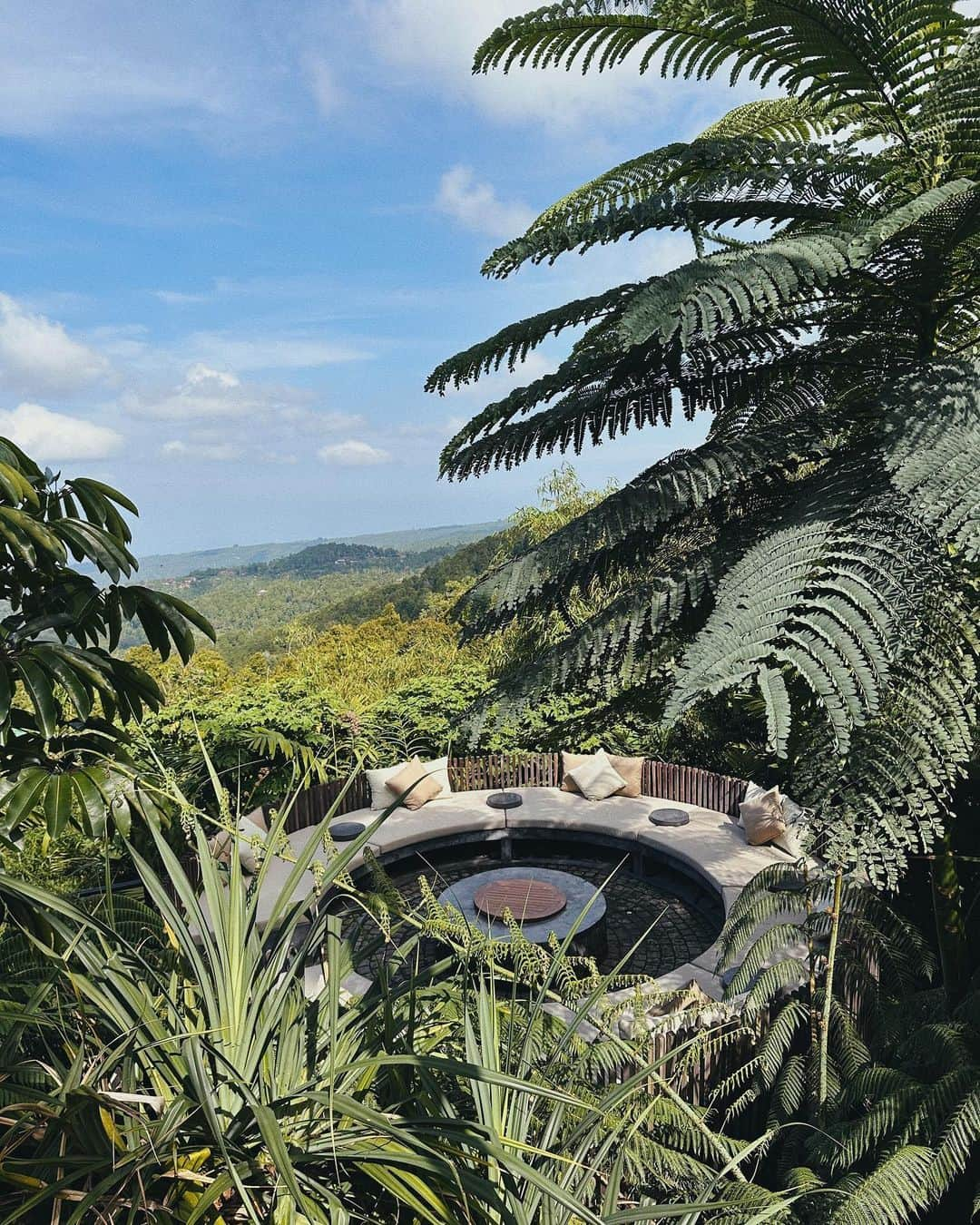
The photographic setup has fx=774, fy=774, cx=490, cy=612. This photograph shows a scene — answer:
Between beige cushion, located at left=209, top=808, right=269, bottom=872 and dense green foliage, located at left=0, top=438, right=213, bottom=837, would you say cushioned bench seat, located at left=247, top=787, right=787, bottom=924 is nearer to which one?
beige cushion, located at left=209, top=808, right=269, bottom=872

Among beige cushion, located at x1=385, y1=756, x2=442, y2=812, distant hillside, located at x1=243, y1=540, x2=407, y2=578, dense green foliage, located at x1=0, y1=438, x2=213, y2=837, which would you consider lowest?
beige cushion, located at x1=385, y1=756, x2=442, y2=812

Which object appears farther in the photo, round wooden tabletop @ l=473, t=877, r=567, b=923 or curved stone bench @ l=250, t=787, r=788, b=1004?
curved stone bench @ l=250, t=787, r=788, b=1004

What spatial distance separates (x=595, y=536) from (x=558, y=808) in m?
5.31

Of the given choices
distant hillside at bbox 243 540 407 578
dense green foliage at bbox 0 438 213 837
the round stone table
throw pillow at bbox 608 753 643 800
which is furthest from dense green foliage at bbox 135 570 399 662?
dense green foliage at bbox 0 438 213 837

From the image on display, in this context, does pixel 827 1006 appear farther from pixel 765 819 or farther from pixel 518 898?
pixel 765 819

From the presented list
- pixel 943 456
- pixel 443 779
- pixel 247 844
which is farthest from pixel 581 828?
pixel 943 456

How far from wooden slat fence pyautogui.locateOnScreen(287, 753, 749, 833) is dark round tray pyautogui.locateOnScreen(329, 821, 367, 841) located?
0.24 meters

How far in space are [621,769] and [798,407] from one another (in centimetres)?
536

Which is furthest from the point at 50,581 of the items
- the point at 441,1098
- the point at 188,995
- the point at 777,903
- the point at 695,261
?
the point at 777,903

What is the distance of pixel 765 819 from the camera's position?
5656 millimetres

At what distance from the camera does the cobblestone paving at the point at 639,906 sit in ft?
16.5

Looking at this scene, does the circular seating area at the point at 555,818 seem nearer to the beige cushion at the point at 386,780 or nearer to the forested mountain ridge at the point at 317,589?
the beige cushion at the point at 386,780

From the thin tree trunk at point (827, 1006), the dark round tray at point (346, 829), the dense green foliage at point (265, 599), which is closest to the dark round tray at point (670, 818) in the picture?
the dark round tray at point (346, 829)

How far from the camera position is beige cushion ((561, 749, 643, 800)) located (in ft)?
22.7
